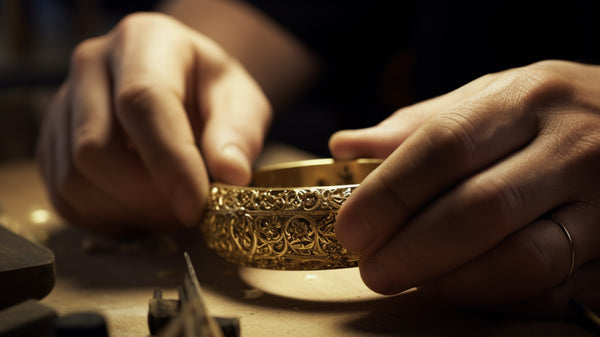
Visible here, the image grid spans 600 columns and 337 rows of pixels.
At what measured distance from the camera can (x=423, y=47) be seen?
1.86 m

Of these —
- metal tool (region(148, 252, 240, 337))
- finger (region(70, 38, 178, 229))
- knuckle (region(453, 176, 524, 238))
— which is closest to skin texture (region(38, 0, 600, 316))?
knuckle (region(453, 176, 524, 238))

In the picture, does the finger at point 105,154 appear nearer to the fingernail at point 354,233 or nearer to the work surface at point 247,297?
the work surface at point 247,297

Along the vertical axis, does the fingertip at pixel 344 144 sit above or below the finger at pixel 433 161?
below

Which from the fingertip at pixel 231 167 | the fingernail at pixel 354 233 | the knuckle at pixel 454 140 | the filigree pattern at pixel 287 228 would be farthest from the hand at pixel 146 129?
the knuckle at pixel 454 140

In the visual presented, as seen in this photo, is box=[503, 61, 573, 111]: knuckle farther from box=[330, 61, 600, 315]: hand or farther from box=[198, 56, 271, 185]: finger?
box=[198, 56, 271, 185]: finger

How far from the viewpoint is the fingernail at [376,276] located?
754mm

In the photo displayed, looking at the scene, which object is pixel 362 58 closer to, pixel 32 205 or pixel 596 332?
pixel 32 205

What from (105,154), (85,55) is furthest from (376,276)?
(85,55)

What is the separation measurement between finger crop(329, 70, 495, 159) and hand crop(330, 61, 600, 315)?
105 millimetres

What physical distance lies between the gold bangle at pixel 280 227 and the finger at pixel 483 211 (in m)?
0.09

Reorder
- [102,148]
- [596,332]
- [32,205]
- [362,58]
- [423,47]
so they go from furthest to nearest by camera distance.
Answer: [362,58] < [423,47] < [32,205] < [102,148] < [596,332]

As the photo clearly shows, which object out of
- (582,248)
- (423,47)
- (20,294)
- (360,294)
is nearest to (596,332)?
(582,248)

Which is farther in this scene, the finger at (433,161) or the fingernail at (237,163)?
the fingernail at (237,163)

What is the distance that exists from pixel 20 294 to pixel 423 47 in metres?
1.43
